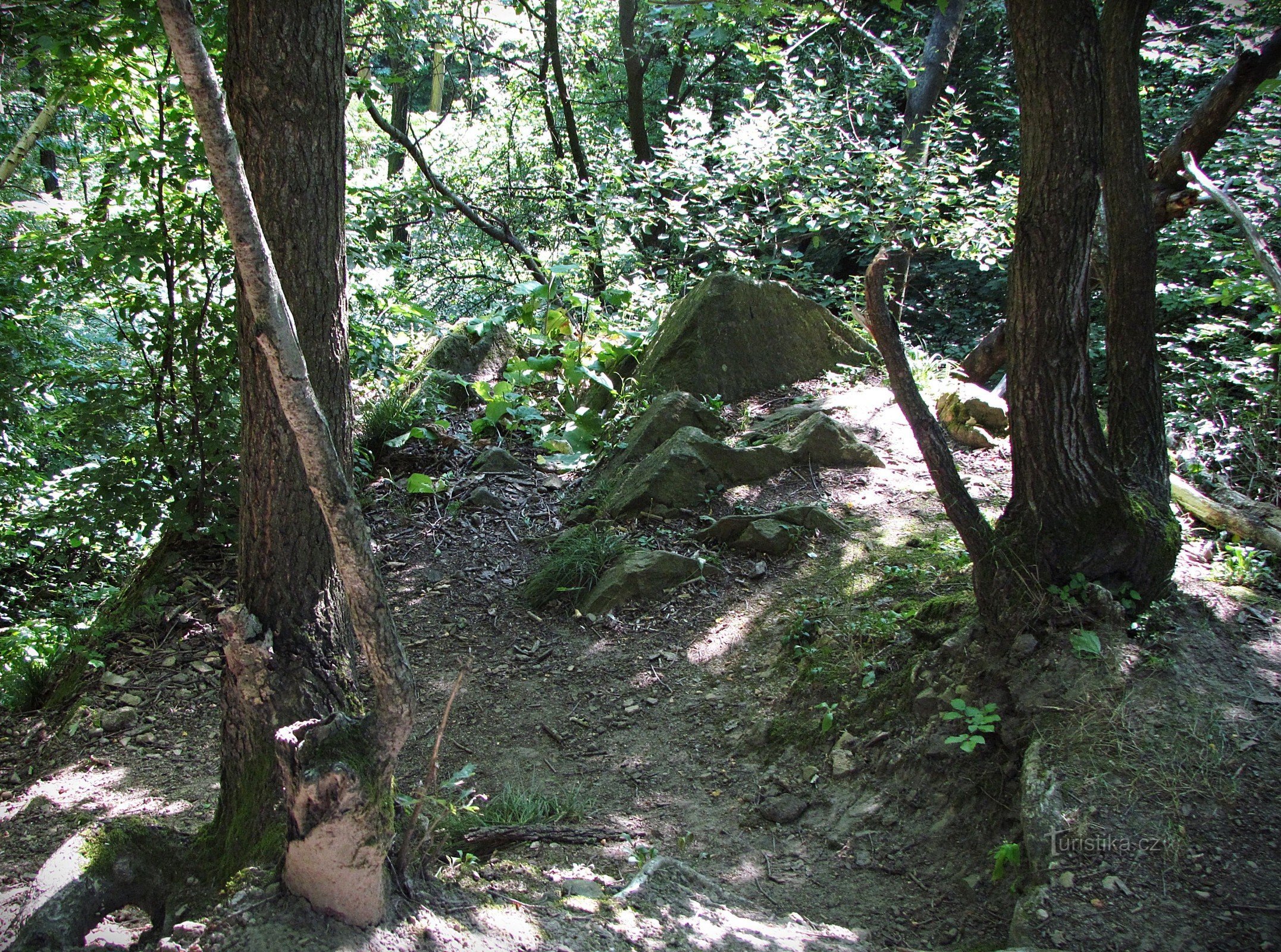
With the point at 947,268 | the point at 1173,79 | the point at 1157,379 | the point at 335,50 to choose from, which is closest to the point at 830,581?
the point at 1157,379

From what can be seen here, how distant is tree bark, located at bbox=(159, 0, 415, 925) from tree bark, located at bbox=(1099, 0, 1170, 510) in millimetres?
3165

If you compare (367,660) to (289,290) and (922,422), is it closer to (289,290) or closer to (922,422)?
(289,290)

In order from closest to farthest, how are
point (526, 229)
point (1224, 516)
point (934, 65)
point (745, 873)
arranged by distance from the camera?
point (745, 873) → point (1224, 516) → point (934, 65) → point (526, 229)

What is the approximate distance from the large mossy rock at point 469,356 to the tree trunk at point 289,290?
4152 mm

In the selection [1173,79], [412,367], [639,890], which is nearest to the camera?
[639,890]

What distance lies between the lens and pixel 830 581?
15.9ft

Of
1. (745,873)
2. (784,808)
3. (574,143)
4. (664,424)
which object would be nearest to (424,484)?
(664,424)

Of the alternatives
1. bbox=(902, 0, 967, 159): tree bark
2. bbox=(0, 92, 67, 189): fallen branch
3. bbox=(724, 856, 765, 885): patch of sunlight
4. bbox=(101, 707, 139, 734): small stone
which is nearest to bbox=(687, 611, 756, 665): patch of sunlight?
A: bbox=(724, 856, 765, 885): patch of sunlight

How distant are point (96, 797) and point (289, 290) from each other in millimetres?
2284

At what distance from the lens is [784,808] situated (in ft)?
11.4

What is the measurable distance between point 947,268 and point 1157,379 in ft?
26.1

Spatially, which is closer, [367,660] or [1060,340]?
[367,660]

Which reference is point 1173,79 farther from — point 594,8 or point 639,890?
point 639,890

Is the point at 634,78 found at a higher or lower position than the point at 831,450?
higher
